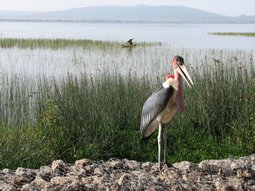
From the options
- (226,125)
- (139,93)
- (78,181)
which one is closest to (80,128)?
(139,93)

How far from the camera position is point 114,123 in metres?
7.61

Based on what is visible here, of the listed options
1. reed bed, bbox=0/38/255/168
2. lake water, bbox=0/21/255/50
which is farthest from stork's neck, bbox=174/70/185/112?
lake water, bbox=0/21/255/50

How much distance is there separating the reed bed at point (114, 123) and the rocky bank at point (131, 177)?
143cm

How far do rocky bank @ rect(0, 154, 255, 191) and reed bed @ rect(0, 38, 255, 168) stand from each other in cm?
143

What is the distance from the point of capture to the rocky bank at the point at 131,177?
4.12 m

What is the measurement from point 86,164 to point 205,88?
3881mm

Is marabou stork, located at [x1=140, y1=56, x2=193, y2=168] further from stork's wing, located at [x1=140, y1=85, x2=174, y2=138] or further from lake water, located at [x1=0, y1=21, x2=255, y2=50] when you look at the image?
lake water, located at [x1=0, y1=21, x2=255, y2=50]

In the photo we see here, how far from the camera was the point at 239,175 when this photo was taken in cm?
452

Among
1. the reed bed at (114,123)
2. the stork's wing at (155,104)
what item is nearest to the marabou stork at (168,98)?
the stork's wing at (155,104)

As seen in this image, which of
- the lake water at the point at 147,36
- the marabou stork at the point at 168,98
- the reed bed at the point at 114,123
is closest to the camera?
the marabou stork at the point at 168,98

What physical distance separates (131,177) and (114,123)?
3341mm

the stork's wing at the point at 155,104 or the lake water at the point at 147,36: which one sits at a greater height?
the stork's wing at the point at 155,104

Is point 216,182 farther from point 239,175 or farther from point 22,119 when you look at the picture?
point 22,119

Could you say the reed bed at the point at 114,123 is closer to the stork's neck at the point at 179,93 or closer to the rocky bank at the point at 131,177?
the rocky bank at the point at 131,177
